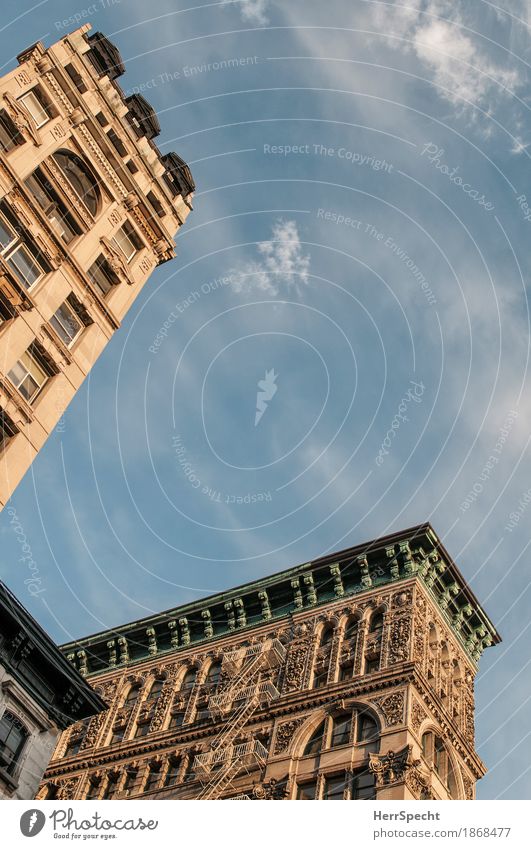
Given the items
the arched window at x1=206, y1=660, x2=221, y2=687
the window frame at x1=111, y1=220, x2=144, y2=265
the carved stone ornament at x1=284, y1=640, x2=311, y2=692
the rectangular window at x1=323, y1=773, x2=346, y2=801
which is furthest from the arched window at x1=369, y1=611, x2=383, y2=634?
the window frame at x1=111, y1=220, x2=144, y2=265

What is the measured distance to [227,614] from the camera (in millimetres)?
48281

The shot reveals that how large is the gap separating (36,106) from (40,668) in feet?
73.8

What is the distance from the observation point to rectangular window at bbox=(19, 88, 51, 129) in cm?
3309

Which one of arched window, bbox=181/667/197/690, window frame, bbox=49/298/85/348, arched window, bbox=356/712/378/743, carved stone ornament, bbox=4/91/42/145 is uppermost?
carved stone ornament, bbox=4/91/42/145

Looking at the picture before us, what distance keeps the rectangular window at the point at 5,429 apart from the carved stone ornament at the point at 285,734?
749 inches

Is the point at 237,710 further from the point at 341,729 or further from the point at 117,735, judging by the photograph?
the point at 117,735

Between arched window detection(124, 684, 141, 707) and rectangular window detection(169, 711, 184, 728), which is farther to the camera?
arched window detection(124, 684, 141, 707)

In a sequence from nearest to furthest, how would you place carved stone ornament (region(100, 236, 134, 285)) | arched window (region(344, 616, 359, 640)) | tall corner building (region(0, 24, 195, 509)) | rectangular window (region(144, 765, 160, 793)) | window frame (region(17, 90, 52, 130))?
tall corner building (region(0, 24, 195, 509))
window frame (region(17, 90, 52, 130))
carved stone ornament (region(100, 236, 134, 285))
rectangular window (region(144, 765, 160, 793))
arched window (region(344, 616, 359, 640))

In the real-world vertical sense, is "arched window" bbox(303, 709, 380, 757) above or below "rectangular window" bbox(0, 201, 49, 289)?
below

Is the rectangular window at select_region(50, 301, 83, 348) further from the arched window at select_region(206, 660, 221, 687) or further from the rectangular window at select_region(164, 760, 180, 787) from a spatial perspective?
the rectangular window at select_region(164, 760, 180, 787)

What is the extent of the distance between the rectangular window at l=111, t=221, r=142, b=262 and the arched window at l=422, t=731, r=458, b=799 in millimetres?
25102

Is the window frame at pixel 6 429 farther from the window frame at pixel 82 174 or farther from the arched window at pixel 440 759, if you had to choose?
the arched window at pixel 440 759
